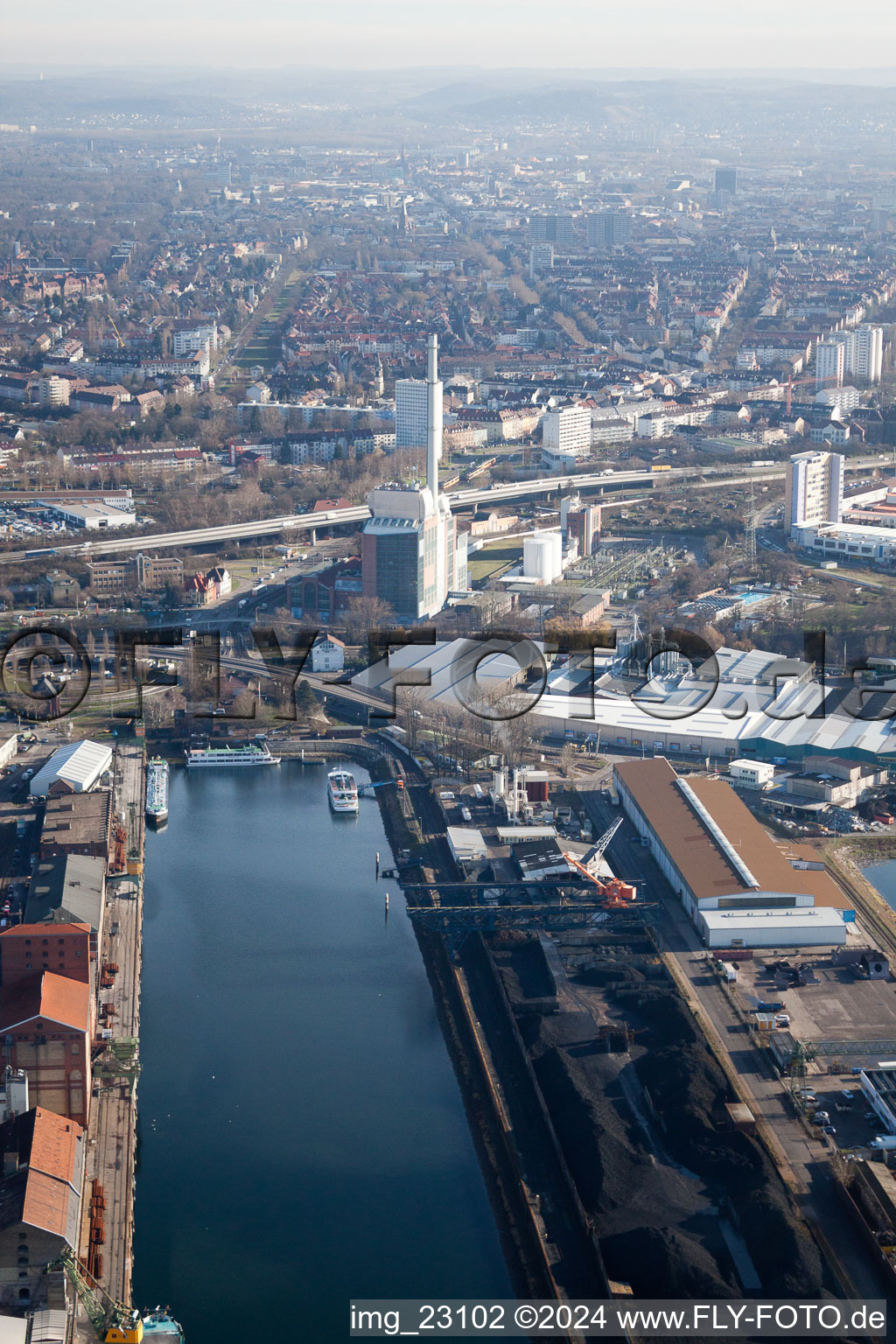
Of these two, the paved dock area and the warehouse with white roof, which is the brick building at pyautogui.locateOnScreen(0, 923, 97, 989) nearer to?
the paved dock area

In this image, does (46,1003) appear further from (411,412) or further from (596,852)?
(411,412)

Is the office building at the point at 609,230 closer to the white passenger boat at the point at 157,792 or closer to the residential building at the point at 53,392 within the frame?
the residential building at the point at 53,392

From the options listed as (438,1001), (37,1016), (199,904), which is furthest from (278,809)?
(37,1016)

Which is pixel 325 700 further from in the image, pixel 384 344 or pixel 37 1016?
pixel 384 344

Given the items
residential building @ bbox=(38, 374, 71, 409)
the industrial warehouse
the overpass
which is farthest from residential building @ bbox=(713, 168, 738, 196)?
the industrial warehouse

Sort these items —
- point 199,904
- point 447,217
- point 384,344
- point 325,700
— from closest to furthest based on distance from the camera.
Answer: point 199,904 → point 325,700 → point 384,344 → point 447,217

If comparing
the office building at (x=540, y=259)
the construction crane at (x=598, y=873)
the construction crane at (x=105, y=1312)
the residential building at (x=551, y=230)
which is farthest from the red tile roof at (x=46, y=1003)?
the residential building at (x=551, y=230)
